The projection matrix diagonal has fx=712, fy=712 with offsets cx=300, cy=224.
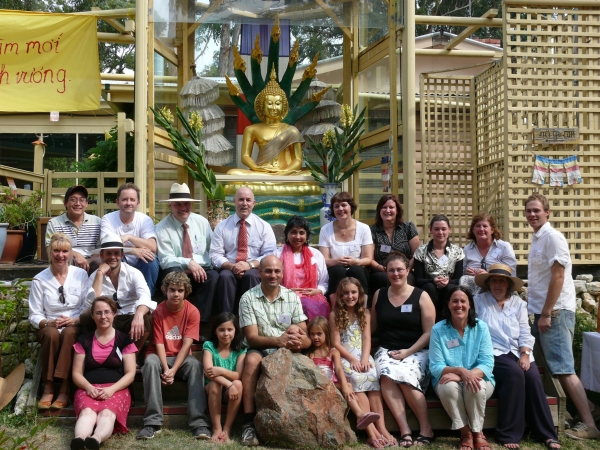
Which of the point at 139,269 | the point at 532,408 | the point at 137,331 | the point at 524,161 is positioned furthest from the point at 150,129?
the point at 532,408

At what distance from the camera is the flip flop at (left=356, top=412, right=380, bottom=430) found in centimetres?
465

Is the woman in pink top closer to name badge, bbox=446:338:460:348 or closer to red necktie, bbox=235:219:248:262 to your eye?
red necktie, bbox=235:219:248:262

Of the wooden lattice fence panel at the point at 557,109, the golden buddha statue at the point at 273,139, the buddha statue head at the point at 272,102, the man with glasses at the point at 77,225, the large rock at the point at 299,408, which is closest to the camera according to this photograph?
the large rock at the point at 299,408

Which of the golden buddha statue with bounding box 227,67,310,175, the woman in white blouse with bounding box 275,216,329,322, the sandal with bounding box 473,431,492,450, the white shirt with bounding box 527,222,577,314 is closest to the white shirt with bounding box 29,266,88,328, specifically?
the woman in white blouse with bounding box 275,216,329,322

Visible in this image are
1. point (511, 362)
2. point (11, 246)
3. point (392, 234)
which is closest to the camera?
point (511, 362)

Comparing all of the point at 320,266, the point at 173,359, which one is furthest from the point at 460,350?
the point at 173,359

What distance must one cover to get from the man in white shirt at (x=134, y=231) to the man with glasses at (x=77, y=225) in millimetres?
142

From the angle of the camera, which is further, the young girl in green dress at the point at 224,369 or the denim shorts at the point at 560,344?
the denim shorts at the point at 560,344

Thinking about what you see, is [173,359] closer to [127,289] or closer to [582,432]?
[127,289]

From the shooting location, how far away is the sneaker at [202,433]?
4621 millimetres

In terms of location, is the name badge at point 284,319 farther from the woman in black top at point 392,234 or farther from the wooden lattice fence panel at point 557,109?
the wooden lattice fence panel at point 557,109

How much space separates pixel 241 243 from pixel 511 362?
7.65ft

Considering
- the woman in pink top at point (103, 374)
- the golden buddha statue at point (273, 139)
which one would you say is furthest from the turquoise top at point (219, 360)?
the golden buddha statue at point (273, 139)

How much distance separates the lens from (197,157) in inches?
314
